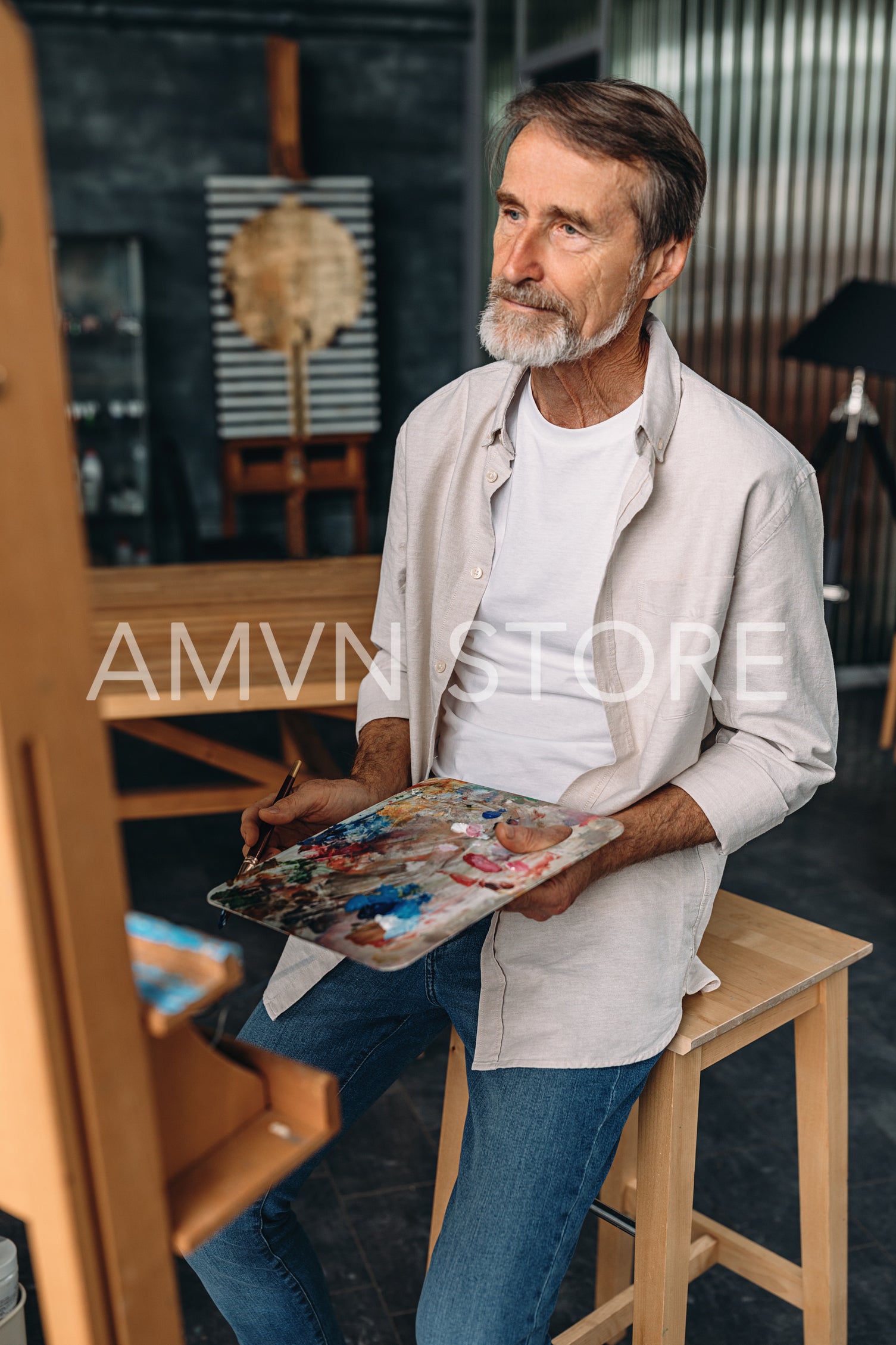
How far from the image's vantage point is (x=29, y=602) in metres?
0.58

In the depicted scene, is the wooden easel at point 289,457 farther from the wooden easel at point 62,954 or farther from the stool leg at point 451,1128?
the wooden easel at point 62,954

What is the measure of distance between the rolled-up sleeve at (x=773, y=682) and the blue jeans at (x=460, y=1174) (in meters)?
0.30

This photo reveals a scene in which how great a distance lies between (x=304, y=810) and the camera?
1.38 m

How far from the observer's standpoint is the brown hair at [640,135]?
134 cm

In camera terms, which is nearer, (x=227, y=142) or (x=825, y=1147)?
(x=825, y=1147)

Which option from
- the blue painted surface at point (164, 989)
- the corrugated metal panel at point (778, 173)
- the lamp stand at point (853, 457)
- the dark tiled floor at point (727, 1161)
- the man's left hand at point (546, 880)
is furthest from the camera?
the corrugated metal panel at point (778, 173)

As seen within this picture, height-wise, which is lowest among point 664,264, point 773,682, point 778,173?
point 773,682

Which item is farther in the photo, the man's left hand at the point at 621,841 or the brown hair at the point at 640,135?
the brown hair at the point at 640,135

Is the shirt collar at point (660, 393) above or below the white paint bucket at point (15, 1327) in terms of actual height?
above

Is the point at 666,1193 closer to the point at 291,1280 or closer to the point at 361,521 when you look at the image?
the point at 291,1280

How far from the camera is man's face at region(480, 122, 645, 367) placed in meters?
1.35

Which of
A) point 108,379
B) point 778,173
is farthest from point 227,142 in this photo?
point 778,173

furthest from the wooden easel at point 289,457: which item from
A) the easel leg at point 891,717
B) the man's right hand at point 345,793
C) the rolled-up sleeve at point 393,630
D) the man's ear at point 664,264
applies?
the man's ear at point 664,264

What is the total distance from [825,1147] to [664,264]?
3.68 ft
